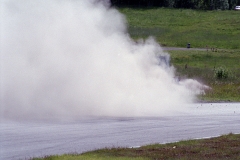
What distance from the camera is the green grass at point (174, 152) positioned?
1338 cm

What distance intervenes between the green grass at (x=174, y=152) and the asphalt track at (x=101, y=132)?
840mm

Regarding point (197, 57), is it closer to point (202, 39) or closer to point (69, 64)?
point (202, 39)

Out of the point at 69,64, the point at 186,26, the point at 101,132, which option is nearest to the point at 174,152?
the point at 101,132

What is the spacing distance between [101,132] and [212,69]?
28.7 m

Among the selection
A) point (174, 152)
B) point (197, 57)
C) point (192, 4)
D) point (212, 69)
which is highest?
point (192, 4)

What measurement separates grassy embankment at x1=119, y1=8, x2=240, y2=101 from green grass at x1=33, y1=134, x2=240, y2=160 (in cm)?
1435

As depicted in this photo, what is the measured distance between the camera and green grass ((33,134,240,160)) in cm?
1338

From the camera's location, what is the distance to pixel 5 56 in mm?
20156

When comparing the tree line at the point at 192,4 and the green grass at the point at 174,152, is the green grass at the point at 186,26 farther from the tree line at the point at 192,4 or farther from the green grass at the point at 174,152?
the green grass at the point at 174,152

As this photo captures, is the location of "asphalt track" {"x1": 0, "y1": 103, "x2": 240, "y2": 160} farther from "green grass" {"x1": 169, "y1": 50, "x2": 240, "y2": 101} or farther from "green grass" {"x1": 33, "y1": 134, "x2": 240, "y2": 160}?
"green grass" {"x1": 169, "y1": 50, "x2": 240, "y2": 101}

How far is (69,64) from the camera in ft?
70.0

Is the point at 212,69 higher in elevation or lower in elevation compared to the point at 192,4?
lower

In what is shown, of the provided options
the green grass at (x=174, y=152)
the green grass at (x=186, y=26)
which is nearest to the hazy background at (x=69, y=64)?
the green grass at (x=174, y=152)

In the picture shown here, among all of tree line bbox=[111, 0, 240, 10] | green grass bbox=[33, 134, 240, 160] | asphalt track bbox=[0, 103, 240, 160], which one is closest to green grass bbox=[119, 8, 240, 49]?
tree line bbox=[111, 0, 240, 10]
